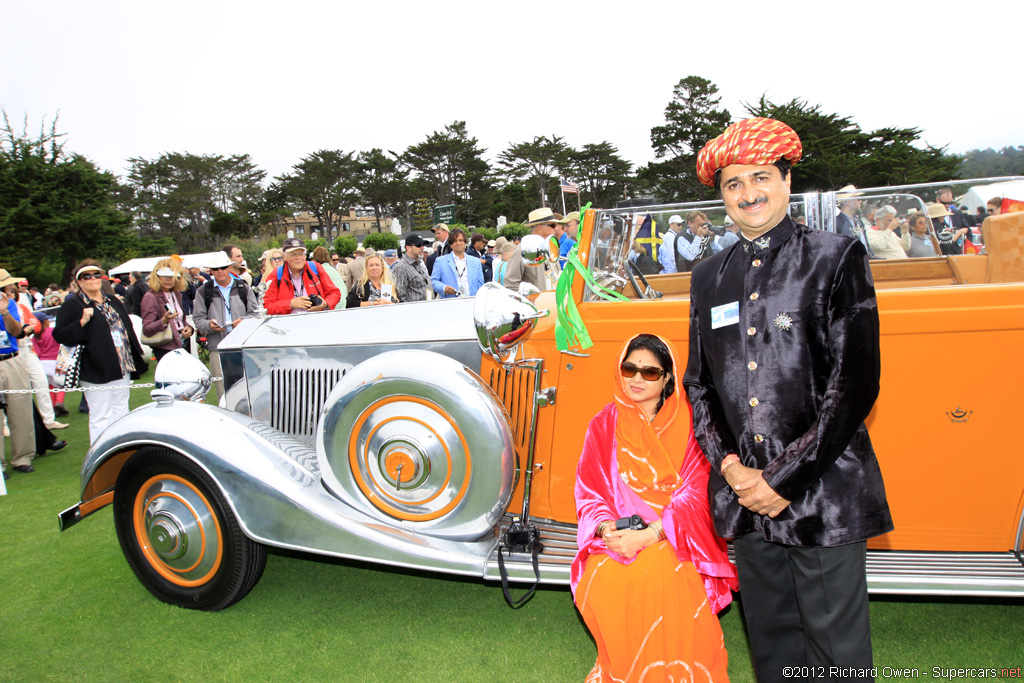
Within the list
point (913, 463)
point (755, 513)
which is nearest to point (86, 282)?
point (755, 513)

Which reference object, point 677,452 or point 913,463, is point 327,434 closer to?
point 677,452

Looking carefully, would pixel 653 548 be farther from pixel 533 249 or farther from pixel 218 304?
pixel 218 304

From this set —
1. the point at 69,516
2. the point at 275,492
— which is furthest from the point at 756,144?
Result: the point at 69,516

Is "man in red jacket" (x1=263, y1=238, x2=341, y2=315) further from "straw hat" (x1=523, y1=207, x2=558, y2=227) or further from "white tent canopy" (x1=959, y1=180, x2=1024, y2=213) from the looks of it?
"white tent canopy" (x1=959, y1=180, x2=1024, y2=213)

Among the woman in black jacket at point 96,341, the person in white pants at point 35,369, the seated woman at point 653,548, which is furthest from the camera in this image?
the person in white pants at point 35,369

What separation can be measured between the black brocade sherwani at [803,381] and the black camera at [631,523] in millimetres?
375

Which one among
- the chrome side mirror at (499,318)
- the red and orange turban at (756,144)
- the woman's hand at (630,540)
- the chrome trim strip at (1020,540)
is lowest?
the chrome trim strip at (1020,540)

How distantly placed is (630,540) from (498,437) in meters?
0.68

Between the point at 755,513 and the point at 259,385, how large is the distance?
8.63ft

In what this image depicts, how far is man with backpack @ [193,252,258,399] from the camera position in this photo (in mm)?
6832

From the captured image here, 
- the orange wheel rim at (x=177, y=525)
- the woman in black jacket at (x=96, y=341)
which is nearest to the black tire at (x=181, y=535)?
the orange wheel rim at (x=177, y=525)

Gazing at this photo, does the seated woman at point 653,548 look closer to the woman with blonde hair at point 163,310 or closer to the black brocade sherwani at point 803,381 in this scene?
the black brocade sherwani at point 803,381

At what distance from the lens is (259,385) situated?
3.34 meters

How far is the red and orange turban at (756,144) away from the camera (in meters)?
1.57
